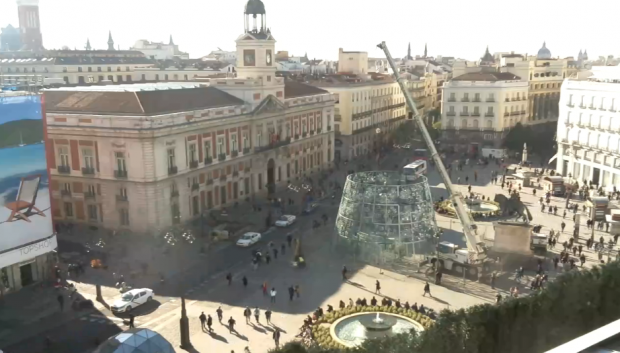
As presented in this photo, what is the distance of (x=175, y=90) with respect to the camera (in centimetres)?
5150

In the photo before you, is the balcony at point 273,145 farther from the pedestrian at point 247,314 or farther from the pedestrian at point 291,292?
the pedestrian at point 247,314

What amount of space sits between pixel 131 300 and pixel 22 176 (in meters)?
9.41

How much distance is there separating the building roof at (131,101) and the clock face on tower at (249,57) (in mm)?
6920

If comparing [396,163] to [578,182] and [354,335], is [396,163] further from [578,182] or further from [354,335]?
[354,335]

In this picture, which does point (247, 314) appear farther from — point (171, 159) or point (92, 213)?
point (92, 213)

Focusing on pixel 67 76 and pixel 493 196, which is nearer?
pixel 493 196

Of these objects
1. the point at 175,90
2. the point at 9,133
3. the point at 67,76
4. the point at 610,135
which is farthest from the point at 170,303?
the point at 67,76

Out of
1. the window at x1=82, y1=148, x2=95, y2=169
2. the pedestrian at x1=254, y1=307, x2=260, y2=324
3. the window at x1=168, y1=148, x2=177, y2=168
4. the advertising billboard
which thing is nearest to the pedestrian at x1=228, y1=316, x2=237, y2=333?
the pedestrian at x1=254, y1=307, x2=260, y2=324

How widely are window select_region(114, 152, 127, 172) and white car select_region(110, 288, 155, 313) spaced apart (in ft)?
45.0

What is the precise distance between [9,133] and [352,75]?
66.1 meters

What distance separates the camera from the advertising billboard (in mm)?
32000

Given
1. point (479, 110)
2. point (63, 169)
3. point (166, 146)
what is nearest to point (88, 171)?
point (63, 169)

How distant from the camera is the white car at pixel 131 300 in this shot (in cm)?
3031

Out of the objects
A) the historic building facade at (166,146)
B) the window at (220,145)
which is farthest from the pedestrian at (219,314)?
the window at (220,145)
